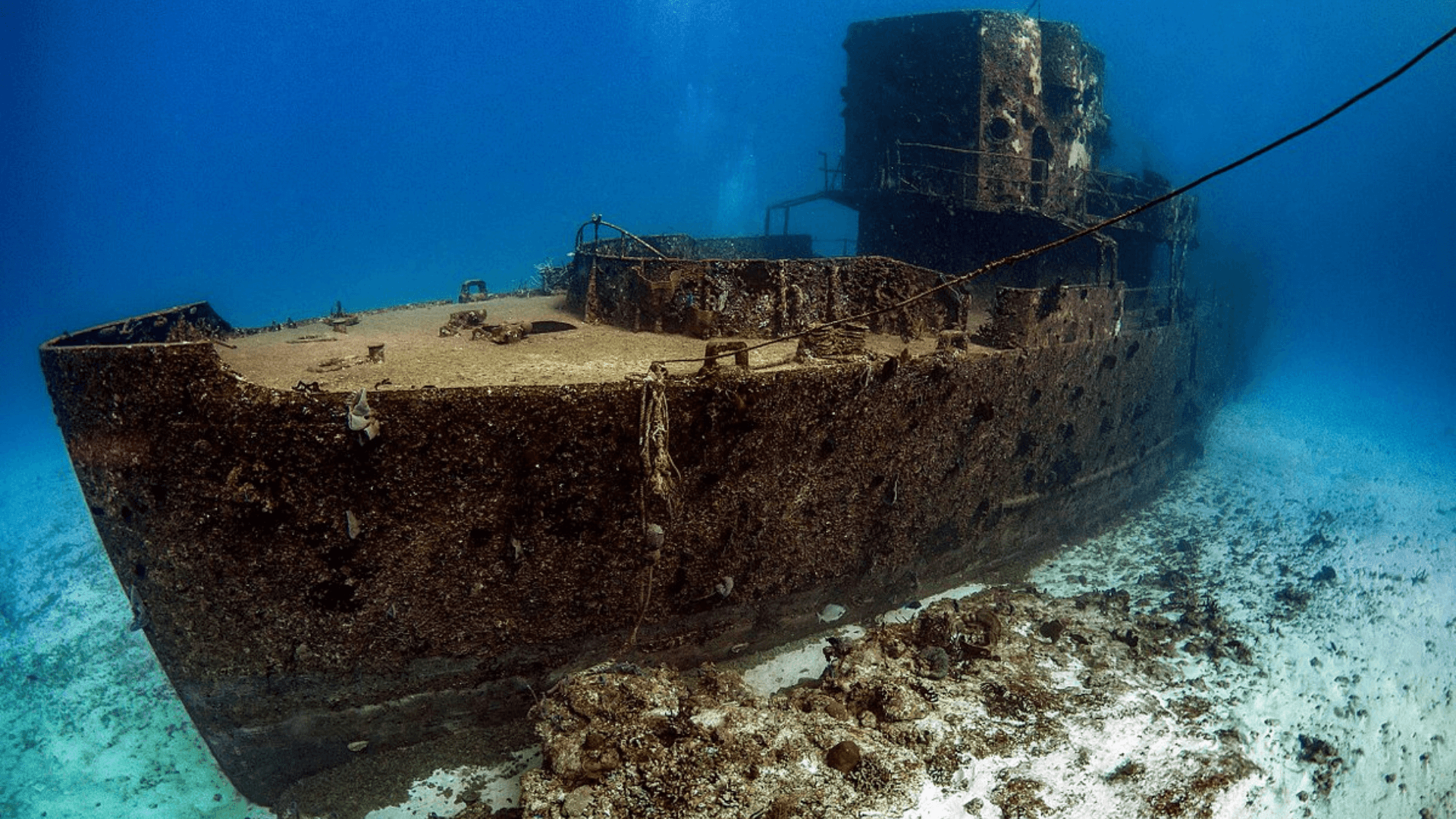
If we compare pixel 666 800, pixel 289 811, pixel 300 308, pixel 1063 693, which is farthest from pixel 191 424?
pixel 300 308

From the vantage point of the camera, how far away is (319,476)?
524 centimetres

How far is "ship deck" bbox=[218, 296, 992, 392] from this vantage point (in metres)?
5.92

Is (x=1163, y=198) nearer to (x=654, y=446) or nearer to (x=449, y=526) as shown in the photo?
(x=654, y=446)

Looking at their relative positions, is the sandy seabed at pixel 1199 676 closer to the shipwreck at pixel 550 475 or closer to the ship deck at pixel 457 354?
the shipwreck at pixel 550 475

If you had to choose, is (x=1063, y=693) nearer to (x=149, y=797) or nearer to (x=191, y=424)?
(x=191, y=424)

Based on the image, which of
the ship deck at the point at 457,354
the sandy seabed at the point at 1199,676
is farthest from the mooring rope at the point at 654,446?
the sandy seabed at the point at 1199,676

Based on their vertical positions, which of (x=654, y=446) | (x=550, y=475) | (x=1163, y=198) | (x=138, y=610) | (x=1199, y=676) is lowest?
(x=1199, y=676)

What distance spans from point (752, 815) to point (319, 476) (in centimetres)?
403

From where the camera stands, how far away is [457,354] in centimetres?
715

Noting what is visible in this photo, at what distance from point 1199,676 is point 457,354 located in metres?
8.92

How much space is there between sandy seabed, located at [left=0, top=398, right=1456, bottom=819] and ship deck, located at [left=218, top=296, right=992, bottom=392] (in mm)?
3391

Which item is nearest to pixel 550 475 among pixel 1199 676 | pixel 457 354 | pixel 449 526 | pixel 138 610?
pixel 449 526

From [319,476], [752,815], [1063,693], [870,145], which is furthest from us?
[870,145]

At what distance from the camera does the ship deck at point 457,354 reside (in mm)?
5918
